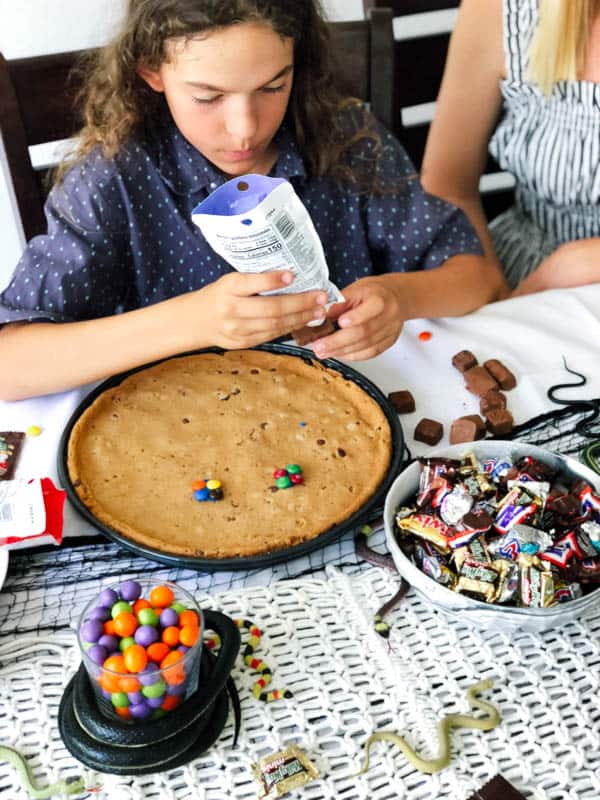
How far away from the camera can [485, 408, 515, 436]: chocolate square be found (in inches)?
41.5

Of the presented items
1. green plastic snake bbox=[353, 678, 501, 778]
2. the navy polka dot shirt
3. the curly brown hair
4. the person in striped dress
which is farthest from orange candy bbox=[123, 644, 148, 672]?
the person in striped dress

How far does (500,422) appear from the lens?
1052mm

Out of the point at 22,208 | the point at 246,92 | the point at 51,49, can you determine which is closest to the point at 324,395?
the point at 246,92

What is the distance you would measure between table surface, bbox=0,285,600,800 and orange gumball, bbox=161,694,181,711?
0.07m

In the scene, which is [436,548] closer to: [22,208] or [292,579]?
[292,579]

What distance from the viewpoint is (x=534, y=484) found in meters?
0.89

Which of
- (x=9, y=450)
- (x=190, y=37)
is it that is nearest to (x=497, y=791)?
(x=9, y=450)

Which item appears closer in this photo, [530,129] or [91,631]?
[91,631]

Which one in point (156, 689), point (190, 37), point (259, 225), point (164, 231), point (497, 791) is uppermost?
point (190, 37)

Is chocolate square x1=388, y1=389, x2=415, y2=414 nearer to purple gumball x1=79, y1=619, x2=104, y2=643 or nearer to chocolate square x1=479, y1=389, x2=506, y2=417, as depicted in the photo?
chocolate square x1=479, y1=389, x2=506, y2=417

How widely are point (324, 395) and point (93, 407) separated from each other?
0.29 metres

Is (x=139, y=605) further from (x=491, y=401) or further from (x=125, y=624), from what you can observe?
(x=491, y=401)

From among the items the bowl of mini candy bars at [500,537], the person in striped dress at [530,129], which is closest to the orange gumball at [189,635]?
the bowl of mini candy bars at [500,537]

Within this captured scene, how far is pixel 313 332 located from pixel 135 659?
50cm
